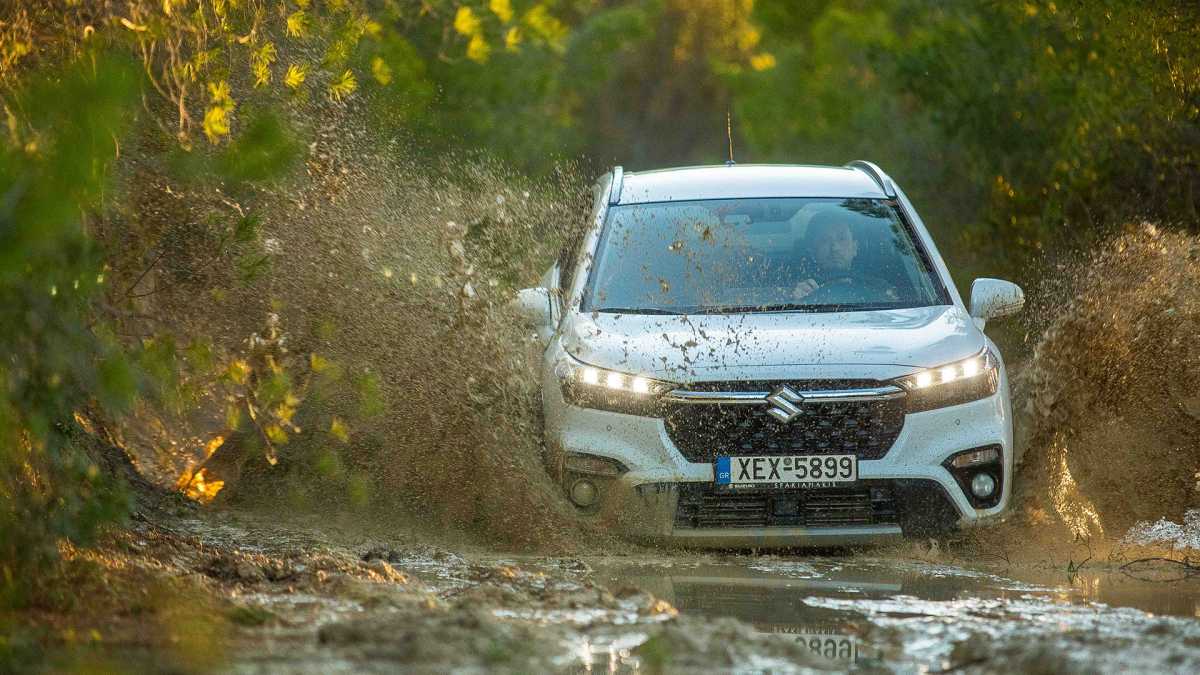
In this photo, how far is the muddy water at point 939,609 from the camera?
5.08 m

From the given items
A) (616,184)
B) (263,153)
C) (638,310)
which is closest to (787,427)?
(638,310)

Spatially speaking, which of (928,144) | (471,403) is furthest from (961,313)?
(928,144)

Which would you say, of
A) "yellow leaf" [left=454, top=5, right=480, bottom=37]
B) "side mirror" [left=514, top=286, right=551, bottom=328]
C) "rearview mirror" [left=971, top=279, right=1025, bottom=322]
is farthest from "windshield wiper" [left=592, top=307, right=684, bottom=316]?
"yellow leaf" [left=454, top=5, right=480, bottom=37]

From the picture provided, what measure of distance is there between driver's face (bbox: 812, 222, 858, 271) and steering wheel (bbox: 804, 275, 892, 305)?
12 centimetres

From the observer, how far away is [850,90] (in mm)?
34750

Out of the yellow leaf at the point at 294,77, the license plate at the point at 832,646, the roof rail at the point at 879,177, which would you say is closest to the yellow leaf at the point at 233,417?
the yellow leaf at the point at 294,77

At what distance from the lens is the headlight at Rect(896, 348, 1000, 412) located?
736cm

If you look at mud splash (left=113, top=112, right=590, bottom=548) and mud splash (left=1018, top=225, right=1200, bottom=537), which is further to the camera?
mud splash (left=1018, top=225, right=1200, bottom=537)

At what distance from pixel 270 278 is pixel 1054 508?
383cm

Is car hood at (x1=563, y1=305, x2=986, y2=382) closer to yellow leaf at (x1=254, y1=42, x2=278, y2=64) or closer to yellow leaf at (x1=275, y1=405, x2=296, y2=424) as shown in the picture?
yellow leaf at (x1=275, y1=405, x2=296, y2=424)

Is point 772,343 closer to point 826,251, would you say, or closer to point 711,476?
point 711,476

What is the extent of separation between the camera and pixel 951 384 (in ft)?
24.4

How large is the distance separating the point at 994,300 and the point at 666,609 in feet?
9.56

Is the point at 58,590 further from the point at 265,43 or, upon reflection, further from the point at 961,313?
the point at 961,313
